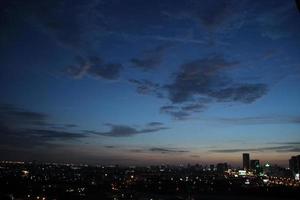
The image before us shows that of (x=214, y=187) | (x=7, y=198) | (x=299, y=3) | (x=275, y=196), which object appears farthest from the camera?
(x=214, y=187)

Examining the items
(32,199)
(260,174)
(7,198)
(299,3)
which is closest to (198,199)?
(32,199)

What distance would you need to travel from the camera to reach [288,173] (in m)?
197

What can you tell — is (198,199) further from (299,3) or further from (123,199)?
(299,3)

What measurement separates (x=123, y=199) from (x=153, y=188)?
4842 cm

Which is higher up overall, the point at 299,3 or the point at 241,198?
the point at 299,3

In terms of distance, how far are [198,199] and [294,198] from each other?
31.8 meters

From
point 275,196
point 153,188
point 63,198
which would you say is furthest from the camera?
point 153,188

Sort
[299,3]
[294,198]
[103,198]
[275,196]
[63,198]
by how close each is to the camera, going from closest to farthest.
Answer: [299,3]
[63,198]
[103,198]
[294,198]
[275,196]

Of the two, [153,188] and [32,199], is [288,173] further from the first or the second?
[32,199]

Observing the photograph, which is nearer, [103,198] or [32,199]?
[32,199]

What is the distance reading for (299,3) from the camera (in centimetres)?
465

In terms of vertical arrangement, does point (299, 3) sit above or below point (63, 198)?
above

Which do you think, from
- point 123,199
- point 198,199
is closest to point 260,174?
point 198,199

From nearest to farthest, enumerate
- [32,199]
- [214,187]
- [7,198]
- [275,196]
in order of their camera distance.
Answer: [7,198]
[32,199]
[275,196]
[214,187]
